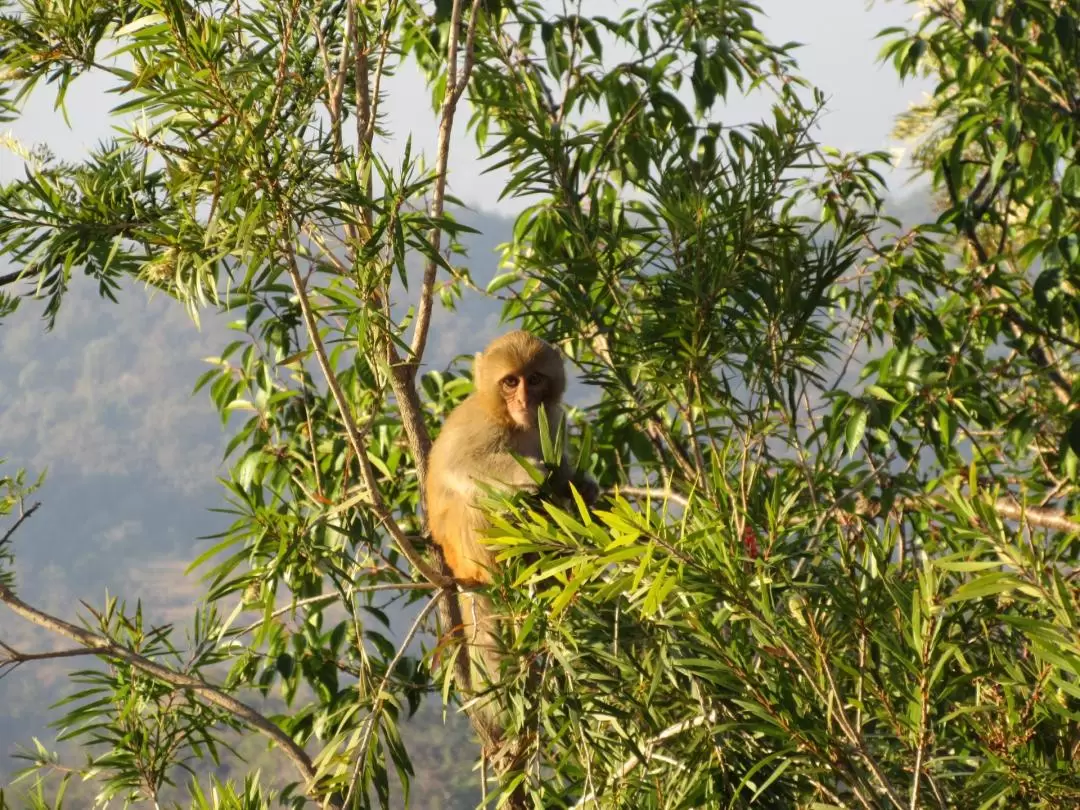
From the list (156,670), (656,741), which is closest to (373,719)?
(156,670)

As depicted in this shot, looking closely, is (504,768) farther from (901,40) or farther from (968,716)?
(901,40)

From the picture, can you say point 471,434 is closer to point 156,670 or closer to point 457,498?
point 457,498

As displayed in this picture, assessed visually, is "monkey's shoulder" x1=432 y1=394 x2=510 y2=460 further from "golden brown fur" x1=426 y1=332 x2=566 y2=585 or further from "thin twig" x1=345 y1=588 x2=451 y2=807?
"thin twig" x1=345 y1=588 x2=451 y2=807

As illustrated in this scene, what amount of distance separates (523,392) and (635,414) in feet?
3.21

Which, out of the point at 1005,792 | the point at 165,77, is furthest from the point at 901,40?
the point at 1005,792

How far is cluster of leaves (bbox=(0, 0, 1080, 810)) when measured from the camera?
165 centimetres

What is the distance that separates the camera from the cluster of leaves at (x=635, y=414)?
5.41 feet

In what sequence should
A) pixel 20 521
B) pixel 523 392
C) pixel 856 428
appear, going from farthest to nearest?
pixel 523 392, pixel 856 428, pixel 20 521

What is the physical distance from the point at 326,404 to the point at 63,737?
5.16 feet

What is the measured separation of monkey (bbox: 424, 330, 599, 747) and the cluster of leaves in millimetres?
191

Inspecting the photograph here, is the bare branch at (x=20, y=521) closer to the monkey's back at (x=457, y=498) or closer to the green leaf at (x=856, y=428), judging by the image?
the monkey's back at (x=457, y=498)

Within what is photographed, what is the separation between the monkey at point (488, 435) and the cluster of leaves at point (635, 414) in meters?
0.19

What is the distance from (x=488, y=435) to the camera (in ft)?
12.6

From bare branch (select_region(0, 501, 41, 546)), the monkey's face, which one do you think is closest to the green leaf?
the monkey's face
